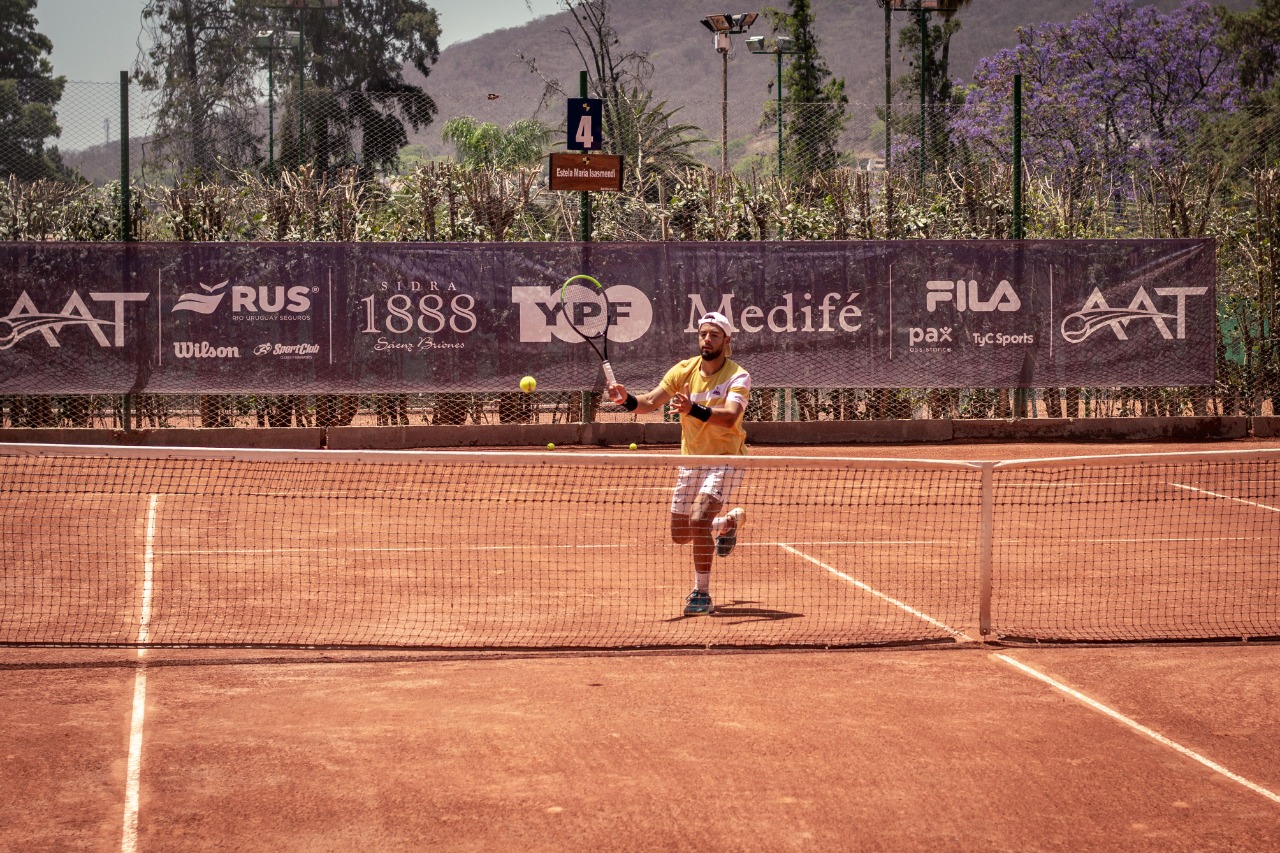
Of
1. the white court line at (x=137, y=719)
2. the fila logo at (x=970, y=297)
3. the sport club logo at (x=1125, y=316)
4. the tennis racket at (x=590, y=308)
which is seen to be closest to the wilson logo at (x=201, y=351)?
the tennis racket at (x=590, y=308)

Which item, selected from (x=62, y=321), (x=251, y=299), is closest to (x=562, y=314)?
(x=251, y=299)

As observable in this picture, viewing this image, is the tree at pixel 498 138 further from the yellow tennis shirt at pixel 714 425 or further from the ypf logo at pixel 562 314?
the yellow tennis shirt at pixel 714 425

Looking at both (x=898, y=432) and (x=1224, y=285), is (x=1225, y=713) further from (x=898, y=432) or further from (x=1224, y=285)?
(x=1224, y=285)

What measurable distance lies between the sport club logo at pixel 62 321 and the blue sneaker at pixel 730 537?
32.2ft

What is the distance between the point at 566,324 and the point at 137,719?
1038cm

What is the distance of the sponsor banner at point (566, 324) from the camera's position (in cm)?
1535

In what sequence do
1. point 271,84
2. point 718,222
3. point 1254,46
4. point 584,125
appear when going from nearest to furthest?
point 584,125 → point 718,222 → point 271,84 → point 1254,46

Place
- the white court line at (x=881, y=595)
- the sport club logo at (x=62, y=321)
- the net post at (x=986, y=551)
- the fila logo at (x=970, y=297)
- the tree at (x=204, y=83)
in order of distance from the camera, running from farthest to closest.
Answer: the tree at (x=204, y=83) < the fila logo at (x=970, y=297) < the sport club logo at (x=62, y=321) < the white court line at (x=881, y=595) < the net post at (x=986, y=551)

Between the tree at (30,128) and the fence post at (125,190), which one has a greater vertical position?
the tree at (30,128)

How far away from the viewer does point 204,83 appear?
32812mm

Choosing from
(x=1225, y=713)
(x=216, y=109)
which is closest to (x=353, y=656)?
(x=1225, y=713)

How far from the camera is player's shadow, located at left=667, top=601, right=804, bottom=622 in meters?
7.67

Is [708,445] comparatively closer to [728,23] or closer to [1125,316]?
[1125,316]

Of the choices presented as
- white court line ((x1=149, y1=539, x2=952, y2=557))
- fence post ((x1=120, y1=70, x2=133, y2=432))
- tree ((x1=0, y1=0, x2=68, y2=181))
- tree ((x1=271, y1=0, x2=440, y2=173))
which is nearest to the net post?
→ white court line ((x1=149, y1=539, x2=952, y2=557))
